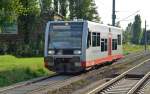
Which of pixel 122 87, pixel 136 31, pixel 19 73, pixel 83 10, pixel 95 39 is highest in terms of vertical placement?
pixel 83 10

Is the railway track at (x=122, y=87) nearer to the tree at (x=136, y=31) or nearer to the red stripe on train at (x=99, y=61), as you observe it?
the red stripe on train at (x=99, y=61)

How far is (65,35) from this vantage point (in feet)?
87.9

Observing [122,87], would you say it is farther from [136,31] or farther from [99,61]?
[136,31]

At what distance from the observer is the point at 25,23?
6281cm

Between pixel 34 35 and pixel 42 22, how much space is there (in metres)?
2.27

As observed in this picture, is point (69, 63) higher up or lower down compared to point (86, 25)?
lower down

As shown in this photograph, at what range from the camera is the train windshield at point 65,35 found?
26625mm

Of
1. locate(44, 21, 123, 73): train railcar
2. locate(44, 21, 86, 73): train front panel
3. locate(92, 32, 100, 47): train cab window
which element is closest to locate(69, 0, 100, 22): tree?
locate(92, 32, 100, 47): train cab window

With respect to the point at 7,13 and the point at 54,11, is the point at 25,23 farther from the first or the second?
the point at 7,13

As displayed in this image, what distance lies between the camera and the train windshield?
26.6 metres

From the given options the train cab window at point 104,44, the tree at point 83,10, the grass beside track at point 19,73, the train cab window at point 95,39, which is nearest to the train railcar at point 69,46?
the train cab window at point 95,39

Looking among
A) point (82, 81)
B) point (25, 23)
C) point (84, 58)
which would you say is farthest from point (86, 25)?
point (25, 23)

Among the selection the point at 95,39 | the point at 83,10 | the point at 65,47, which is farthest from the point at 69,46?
the point at 83,10

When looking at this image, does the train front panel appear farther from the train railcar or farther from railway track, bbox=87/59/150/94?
railway track, bbox=87/59/150/94
